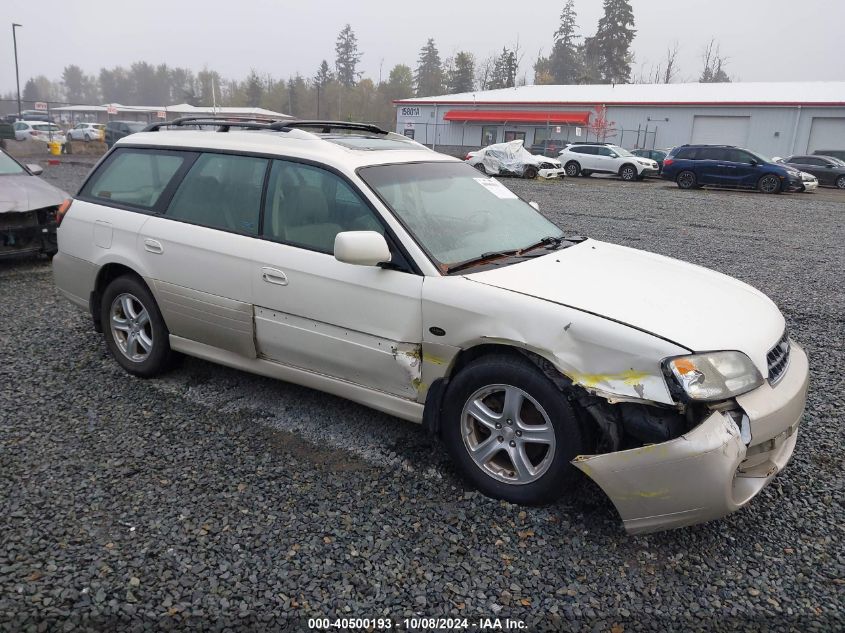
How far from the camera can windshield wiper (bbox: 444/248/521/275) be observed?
129 inches

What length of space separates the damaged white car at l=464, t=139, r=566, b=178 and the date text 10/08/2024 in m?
23.7

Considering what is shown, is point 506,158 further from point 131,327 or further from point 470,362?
point 470,362

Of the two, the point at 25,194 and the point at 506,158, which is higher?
the point at 506,158

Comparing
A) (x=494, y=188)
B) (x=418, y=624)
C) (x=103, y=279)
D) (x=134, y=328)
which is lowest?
(x=418, y=624)

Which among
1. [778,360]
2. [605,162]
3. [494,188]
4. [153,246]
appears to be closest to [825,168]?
[605,162]

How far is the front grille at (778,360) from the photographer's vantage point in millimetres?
2938

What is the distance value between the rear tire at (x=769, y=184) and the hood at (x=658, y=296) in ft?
67.1

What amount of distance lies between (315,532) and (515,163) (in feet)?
79.0

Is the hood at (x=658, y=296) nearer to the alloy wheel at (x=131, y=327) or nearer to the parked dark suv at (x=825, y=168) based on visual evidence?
the alloy wheel at (x=131, y=327)

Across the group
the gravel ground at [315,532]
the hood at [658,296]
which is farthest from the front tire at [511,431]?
the hood at [658,296]

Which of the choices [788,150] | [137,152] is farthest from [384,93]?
[137,152]

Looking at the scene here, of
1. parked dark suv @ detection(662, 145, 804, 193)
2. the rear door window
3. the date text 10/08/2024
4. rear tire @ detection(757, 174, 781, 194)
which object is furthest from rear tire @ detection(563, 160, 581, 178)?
the date text 10/08/2024

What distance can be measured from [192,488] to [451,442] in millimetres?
1305

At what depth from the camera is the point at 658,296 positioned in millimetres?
3123
